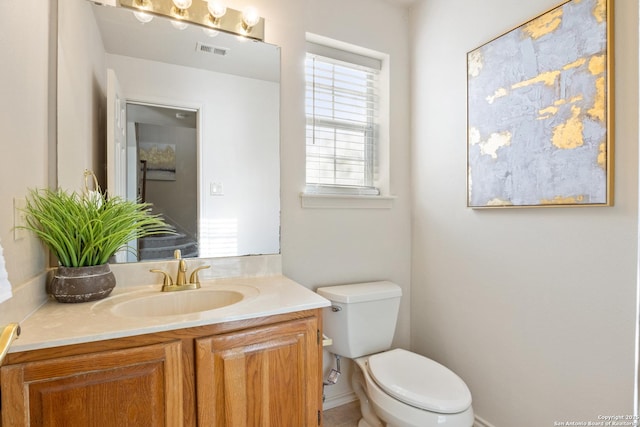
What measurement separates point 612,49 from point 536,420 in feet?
4.94

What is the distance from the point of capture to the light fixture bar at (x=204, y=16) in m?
1.40

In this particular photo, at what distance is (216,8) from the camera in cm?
147

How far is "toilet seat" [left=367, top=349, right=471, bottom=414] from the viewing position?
124cm

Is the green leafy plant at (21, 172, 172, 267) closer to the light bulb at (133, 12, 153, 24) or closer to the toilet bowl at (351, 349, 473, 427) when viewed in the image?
the light bulb at (133, 12, 153, 24)

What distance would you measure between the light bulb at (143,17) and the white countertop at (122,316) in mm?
1150

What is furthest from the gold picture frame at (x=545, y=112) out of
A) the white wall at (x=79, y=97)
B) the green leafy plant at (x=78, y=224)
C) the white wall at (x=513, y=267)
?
the white wall at (x=79, y=97)

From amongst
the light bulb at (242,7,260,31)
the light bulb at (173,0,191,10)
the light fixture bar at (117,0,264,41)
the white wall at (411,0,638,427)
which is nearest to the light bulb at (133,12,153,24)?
the light fixture bar at (117,0,264,41)

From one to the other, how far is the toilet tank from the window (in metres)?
0.61

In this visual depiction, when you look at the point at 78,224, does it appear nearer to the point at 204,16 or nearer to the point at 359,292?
the point at 204,16

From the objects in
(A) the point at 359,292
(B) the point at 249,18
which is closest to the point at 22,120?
(B) the point at 249,18

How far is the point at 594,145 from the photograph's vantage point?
1.18m

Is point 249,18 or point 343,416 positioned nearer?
point 249,18

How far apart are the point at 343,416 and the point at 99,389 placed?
136 cm

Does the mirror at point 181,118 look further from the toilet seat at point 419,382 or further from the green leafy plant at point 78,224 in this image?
the toilet seat at point 419,382
